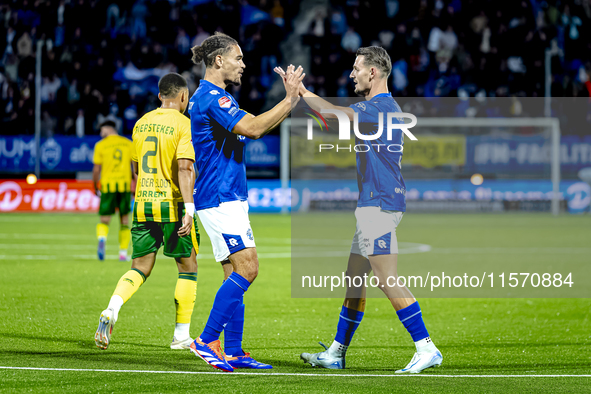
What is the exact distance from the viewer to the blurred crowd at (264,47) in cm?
2870

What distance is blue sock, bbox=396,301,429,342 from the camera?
214 inches

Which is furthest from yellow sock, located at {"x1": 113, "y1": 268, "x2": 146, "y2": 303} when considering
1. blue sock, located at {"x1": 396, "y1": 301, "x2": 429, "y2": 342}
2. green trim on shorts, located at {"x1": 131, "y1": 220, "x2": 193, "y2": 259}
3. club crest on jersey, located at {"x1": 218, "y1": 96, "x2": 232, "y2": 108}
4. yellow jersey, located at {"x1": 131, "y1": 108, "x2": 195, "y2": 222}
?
blue sock, located at {"x1": 396, "y1": 301, "x2": 429, "y2": 342}

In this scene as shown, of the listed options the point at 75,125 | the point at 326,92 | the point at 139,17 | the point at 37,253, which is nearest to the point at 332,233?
the point at 37,253

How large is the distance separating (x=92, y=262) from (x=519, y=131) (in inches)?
715

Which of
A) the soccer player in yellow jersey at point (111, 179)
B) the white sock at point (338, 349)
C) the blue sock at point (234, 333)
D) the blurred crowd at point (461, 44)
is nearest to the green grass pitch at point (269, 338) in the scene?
the white sock at point (338, 349)

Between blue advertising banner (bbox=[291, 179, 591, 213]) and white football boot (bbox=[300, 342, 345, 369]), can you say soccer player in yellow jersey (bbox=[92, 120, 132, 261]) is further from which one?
blue advertising banner (bbox=[291, 179, 591, 213])

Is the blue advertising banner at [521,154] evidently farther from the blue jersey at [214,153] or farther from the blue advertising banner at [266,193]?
the blue jersey at [214,153]

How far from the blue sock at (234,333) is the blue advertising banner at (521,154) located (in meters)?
21.9

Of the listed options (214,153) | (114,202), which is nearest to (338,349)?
(214,153)

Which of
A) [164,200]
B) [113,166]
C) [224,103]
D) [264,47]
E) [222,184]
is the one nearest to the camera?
[224,103]

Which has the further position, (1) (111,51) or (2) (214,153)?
(1) (111,51)

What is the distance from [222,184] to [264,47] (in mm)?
25109

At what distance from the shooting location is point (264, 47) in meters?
30.1

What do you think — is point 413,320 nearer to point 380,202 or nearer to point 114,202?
point 380,202
